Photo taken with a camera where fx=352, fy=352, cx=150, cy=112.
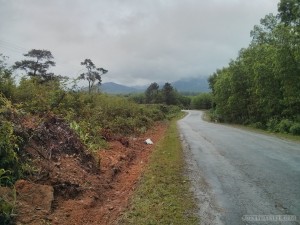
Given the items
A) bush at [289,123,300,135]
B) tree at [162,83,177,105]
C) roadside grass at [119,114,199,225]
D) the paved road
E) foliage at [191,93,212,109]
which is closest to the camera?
roadside grass at [119,114,199,225]

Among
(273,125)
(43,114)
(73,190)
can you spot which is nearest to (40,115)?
(43,114)

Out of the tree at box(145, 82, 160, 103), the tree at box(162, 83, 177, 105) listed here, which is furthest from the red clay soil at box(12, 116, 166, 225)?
the tree at box(162, 83, 177, 105)

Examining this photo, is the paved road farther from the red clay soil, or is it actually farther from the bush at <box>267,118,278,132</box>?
the bush at <box>267,118,278,132</box>

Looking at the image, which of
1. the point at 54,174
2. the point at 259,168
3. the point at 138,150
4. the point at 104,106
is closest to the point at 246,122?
the point at 104,106

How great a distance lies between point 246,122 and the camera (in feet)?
141

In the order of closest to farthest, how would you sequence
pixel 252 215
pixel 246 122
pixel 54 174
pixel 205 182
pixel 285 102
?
pixel 252 215
pixel 54 174
pixel 205 182
pixel 285 102
pixel 246 122

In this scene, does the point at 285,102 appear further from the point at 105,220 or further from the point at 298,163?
the point at 105,220

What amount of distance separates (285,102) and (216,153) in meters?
18.0

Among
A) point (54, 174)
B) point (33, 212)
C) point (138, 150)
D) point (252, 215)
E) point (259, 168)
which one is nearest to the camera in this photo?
point (33, 212)

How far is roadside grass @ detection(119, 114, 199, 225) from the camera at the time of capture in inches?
246

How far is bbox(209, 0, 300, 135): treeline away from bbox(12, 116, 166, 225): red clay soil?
19159mm

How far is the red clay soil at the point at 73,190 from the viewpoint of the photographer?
6.10 metres

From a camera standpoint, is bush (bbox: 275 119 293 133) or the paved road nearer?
the paved road

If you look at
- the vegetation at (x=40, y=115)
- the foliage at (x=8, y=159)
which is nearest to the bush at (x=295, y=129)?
the vegetation at (x=40, y=115)
